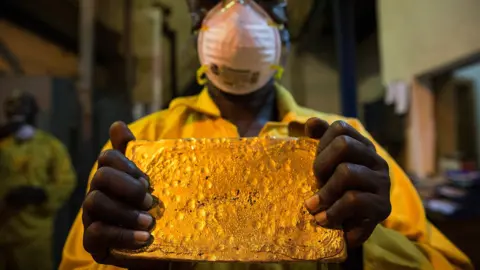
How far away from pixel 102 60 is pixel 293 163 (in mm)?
507

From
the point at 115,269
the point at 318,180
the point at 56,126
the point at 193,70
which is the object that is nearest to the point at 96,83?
the point at 193,70

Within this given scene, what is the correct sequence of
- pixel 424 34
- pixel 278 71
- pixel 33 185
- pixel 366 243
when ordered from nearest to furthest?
pixel 366 243 < pixel 278 71 < pixel 424 34 < pixel 33 185

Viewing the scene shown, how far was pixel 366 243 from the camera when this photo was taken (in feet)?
1.73

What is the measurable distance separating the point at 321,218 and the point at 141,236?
0.62 feet

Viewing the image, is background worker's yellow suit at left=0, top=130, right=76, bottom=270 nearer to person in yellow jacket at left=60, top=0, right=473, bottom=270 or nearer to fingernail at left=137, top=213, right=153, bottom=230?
person in yellow jacket at left=60, top=0, right=473, bottom=270

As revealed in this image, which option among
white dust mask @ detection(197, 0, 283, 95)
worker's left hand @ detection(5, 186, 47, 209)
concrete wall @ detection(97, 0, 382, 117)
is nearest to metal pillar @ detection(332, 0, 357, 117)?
concrete wall @ detection(97, 0, 382, 117)

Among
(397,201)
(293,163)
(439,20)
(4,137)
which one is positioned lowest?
(4,137)

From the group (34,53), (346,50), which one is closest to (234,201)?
(346,50)

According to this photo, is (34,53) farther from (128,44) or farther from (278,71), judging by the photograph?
(278,71)

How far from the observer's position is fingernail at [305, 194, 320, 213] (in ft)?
1.43

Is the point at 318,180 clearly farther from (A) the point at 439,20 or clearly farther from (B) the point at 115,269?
(A) the point at 439,20

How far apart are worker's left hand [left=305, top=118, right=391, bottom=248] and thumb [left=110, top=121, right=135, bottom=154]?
0.22m

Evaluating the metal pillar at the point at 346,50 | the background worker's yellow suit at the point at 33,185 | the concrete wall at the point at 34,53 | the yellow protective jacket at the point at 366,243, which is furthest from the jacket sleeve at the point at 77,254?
the concrete wall at the point at 34,53

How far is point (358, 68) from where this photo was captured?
69cm
